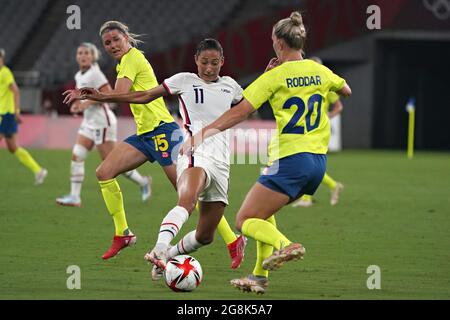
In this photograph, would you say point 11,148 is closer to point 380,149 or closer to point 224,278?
point 224,278

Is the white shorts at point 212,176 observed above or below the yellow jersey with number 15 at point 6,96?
below

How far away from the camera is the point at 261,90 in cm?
725

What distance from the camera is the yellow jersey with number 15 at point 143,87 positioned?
9555 mm

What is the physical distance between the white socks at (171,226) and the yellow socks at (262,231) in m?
0.59

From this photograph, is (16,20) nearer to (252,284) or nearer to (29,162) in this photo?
(29,162)

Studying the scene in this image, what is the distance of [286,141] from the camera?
736cm

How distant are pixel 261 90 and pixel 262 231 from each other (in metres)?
1.01

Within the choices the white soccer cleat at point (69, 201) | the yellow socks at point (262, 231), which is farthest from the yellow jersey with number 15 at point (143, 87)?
the white soccer cleat at point (69, 201)

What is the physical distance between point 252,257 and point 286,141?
8.07ft

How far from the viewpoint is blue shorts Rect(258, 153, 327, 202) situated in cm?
732

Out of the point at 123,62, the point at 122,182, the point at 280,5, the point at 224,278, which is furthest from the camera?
the point at 280,5

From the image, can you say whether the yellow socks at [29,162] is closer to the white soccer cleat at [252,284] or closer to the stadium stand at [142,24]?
the white soccer cleat at [252,284]

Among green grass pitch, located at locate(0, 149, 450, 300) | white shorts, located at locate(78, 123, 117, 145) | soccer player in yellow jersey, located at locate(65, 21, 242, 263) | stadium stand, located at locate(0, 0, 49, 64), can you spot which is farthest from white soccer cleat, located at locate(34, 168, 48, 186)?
stadium stand, located at locate(0, 0, 49, 64)
